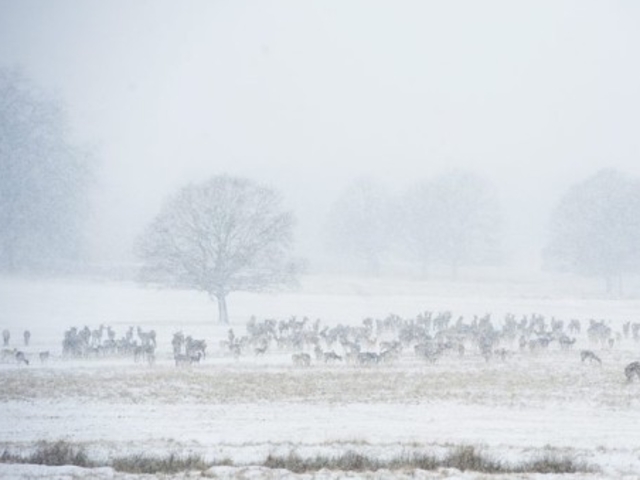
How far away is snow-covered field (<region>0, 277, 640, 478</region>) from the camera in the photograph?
14.7 meters

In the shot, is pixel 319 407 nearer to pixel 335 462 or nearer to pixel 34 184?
pixel 335 462

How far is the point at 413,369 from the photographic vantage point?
94.6 ft

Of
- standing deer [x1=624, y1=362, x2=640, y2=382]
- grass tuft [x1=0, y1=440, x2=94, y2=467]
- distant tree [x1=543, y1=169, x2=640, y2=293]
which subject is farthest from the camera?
distant tree [x1=543, y1=169, x2=640, y2=293]

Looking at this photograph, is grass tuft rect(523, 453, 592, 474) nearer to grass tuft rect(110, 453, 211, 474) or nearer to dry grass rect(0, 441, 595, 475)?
dry grass rect(0, 441, 595, 475)

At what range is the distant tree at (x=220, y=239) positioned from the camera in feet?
167

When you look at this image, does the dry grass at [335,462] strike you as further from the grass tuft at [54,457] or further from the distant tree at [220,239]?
the distant tree at [220,239]

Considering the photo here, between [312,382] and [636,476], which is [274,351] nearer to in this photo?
[312,382]

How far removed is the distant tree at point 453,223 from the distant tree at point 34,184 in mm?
36250

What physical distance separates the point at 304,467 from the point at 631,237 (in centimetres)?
6693

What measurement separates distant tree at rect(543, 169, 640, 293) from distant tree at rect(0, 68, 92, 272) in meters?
45.0

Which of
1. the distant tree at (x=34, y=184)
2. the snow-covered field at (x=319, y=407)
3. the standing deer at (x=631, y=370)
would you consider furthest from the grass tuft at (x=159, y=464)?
the distant tree at (x=34, y=184)

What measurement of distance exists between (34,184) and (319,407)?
166 feet

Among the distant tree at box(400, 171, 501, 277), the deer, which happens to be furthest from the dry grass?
the distant tree at box(400, 171, 501, 277)

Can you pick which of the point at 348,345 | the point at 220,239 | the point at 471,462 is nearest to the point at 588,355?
the point at 348,345
